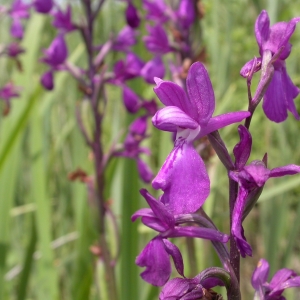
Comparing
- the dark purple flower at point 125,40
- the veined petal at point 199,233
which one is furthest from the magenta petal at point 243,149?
the dark purple flower at point 125,40

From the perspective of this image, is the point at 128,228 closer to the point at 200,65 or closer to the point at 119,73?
the point at 119,73

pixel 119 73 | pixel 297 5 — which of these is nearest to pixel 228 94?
pixel 119 73

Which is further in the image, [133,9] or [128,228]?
[133,9]

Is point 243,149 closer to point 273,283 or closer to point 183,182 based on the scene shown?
point 183,182

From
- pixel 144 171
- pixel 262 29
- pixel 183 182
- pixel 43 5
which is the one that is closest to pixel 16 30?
pixel 43 5

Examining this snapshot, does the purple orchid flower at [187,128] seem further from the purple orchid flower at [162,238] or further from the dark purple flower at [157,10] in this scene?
the dark purple flower at [157,10]

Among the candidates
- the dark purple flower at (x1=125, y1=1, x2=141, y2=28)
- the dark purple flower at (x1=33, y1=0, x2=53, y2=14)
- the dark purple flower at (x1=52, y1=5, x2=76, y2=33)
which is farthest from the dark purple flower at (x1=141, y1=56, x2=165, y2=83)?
the dark purple flower at (x1=33, y1=0, x2=53, y2=14)
